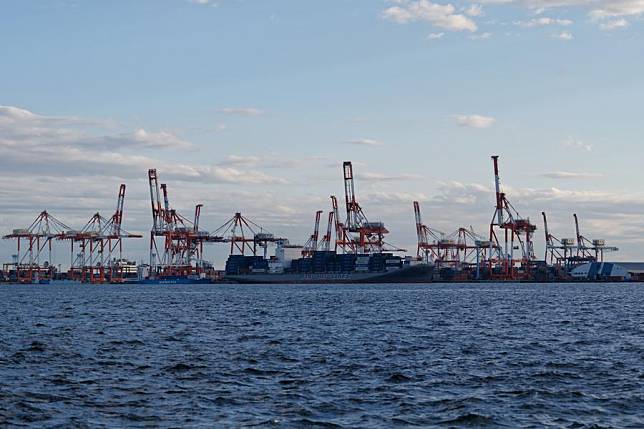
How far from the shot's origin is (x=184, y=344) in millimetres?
50438

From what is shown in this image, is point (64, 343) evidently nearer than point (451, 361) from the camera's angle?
No

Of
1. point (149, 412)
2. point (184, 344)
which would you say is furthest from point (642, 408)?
point (184, 344)

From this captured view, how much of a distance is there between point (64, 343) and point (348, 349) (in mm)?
15371

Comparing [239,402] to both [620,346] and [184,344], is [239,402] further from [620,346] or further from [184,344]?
[620,346]

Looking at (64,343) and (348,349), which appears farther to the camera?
(64,343)

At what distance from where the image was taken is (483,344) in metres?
49.7

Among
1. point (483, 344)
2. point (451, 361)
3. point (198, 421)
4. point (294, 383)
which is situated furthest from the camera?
point (483, 344)

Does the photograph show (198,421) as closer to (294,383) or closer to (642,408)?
(294,383)

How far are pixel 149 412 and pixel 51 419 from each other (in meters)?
2.71

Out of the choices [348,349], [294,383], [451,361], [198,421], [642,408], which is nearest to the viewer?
→ [198,421]

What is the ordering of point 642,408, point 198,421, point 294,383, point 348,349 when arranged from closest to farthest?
point 198,421 → point 642,408 → point 294,383 → point 348,349

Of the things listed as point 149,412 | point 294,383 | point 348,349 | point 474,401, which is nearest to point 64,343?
point 348,349

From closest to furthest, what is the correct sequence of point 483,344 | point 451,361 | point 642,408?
1. point 642,408
2. point 451,361
3. point 483,344

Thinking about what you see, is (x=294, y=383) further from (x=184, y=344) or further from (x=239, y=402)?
(x=184, y=344)
